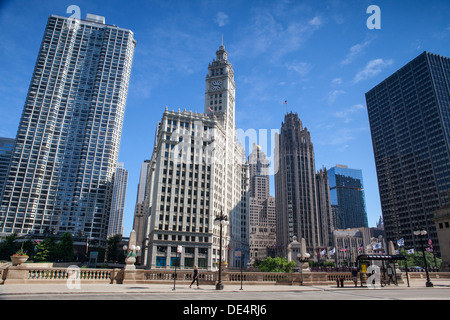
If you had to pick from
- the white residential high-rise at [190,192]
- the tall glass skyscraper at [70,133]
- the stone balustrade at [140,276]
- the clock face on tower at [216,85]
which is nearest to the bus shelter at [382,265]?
the stone balustrade at [140,276]

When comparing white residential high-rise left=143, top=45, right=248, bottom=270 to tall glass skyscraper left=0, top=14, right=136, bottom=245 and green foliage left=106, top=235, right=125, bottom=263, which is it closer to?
green foliage left=106, top=235, right=125, bottom=263

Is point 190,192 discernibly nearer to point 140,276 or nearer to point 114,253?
point 114,253

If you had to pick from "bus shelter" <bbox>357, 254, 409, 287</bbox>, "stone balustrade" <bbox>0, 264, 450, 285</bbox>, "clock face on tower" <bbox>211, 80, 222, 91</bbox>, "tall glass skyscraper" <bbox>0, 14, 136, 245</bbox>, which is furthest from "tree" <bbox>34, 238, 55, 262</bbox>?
"bus shelter" <bbox>357, 254, 409, 287</bbox>

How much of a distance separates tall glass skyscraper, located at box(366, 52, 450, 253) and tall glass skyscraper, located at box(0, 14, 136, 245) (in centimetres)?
16331

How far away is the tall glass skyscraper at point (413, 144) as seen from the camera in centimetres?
14588

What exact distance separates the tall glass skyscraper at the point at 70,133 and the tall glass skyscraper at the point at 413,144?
163 metres

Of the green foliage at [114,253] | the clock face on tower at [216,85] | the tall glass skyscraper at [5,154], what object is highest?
the clock face on tower at [216,85]

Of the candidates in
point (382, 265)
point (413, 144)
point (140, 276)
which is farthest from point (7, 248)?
point (413, 144)

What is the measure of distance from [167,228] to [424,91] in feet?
531

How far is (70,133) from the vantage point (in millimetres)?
148250

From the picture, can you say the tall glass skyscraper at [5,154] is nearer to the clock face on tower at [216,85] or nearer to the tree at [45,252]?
the tree at [45,252]

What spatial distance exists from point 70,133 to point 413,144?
19192 centimetres

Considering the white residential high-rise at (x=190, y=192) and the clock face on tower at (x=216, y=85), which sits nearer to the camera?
the white residential high-rise at (x=190, y=192)
